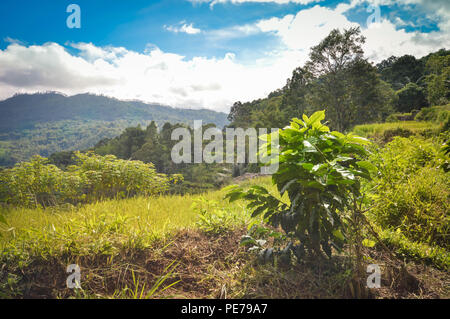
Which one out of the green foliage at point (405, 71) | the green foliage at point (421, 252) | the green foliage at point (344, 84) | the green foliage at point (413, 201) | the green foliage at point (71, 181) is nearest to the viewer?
the green foliage at point (421, 252)

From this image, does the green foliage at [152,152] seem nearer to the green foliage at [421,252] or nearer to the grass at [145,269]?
the grass at [145,269]

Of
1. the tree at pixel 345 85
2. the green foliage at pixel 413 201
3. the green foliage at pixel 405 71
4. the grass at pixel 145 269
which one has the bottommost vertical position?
the grass at pixel 145 269

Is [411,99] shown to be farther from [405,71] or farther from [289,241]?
[289,241]

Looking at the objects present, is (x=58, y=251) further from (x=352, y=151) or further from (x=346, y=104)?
(x=346, y=104)

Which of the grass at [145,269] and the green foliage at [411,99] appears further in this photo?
the green foliage at [411,99]

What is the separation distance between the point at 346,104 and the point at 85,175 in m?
26.5

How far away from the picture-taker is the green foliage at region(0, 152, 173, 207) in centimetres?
502

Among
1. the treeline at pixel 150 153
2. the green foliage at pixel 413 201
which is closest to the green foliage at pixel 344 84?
the treeline at pixel 150 153

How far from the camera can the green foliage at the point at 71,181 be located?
5.02 metres

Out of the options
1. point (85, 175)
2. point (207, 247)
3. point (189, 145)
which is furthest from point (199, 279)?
point (189, 145)

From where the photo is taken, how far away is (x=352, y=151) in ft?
5.24

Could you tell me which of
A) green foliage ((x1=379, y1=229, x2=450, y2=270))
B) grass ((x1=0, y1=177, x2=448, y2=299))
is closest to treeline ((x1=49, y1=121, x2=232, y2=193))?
grass ((x1=0, y1=177, x2=448, y2=299))

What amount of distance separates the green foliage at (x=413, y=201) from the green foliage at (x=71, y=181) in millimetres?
5149
